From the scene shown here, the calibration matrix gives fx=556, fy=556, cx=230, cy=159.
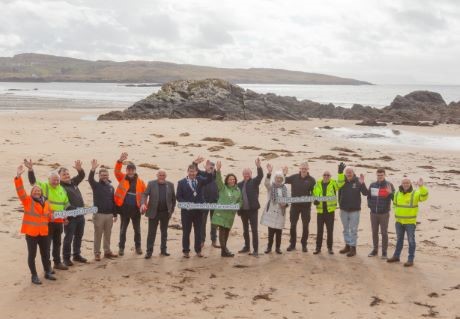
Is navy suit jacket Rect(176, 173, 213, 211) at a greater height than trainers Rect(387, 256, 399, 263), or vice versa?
navy suit jacket Rect(176, 173, 213, 211)

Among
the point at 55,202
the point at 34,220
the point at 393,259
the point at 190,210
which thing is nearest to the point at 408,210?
the point at 393,259

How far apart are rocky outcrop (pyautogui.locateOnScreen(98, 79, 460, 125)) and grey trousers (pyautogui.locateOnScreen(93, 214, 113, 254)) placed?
105ft

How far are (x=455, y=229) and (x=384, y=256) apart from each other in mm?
3386

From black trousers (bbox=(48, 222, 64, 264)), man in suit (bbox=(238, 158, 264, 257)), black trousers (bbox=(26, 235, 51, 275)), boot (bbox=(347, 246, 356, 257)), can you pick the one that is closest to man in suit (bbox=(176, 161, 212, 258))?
man in suit (bbox=(238, 158, 264, 257))

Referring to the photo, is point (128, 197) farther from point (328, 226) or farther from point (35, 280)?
point (328, 226)

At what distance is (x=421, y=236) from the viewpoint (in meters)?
13.1

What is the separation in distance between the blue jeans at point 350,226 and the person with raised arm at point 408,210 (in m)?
0.81

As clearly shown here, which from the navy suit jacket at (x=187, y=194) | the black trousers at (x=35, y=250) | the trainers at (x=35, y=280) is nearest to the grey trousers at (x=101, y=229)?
the black trousers at (x=35, y=250)

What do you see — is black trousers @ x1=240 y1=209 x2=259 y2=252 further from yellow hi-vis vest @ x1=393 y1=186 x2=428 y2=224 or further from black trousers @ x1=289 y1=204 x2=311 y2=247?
yellow hi-vis vest @ x1=393 y1=186 x2=428 y2=224

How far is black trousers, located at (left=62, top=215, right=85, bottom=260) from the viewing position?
34.0ft

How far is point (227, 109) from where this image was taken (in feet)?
151

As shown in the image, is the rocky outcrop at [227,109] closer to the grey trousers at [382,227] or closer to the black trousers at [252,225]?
the black trousers at [252,225]

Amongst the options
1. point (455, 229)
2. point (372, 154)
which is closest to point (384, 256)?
point (455, 229)

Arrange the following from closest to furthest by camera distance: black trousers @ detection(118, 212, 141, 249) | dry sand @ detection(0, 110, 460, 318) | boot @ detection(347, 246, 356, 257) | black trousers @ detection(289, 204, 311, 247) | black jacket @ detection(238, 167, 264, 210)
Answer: dry sand @ detection(0, 110, 460, 318) → black trousers @ detection(118, 212, 141, 249) → boot @ detection(347, 246, 356, 257) → black jacket @ detection(238, 167, 264, 210) → black trousers @ detection(289, 204, 311, 247)
